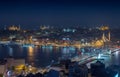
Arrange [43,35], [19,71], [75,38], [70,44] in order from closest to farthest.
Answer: [19,71] → [70,44] → [75,38] → [43,35]

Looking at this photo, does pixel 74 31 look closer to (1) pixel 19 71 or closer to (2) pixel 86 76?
(1) pixel 19 71

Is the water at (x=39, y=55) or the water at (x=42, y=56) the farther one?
the water at (x=39, y=55)

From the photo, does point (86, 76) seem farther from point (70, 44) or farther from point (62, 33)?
point (62, 33)

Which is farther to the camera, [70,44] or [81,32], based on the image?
[81,32]

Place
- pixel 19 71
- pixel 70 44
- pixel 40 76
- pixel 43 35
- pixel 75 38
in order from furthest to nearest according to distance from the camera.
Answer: pixel 43 35
pixel 75 38
pixel 70 44
pixel 19 71
pixel 40 76

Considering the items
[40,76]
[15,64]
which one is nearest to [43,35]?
[15,64]

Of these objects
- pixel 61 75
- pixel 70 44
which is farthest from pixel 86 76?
pixel 70 44

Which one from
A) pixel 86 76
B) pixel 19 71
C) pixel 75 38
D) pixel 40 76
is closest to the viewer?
pixel 86 76

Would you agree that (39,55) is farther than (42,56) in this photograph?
Yes

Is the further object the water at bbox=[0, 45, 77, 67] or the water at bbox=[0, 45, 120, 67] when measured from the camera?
the water at bbox=[0, 45, 77, 67]
